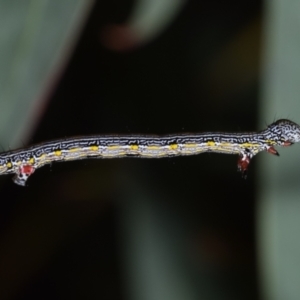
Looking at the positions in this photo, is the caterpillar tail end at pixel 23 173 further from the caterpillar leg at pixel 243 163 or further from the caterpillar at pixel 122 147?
the caterpillar leg at pixel 243 163

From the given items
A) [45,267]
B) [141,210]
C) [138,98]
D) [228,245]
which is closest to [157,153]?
[141,210]

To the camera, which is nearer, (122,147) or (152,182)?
(122,147)

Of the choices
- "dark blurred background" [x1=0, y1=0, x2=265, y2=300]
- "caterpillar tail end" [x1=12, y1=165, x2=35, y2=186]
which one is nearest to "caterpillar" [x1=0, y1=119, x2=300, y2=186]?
"caterpillar tail end" [x1=12, y1=165, x2=35, y2=186]

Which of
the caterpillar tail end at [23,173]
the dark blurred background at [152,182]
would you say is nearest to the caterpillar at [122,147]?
the caterpillar tail end at [23,173]

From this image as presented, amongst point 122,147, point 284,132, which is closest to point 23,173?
point 122,147

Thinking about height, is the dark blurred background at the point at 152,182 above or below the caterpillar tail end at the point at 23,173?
above

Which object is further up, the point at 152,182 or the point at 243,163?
the point at 152,182

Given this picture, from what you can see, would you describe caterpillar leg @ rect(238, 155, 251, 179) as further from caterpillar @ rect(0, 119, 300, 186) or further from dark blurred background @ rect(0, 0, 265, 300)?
dark blurred background @ rect(0, 0, 265, 300)

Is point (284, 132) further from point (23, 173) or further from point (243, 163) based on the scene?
point (23, 173)
